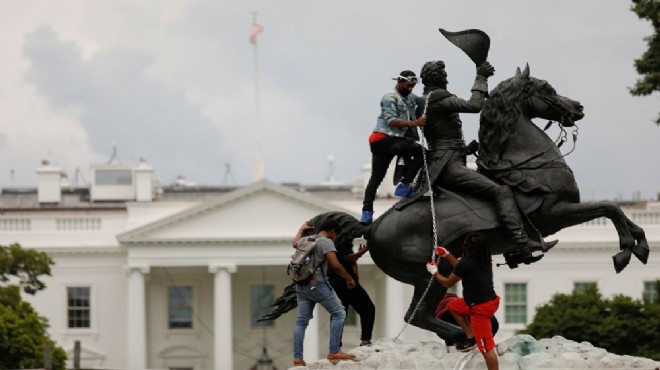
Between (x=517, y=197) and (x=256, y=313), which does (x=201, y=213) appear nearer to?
(x=256, y=313)

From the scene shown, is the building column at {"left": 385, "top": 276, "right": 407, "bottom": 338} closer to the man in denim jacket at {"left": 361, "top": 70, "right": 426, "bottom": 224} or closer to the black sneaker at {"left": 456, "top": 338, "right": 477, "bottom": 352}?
the man in denim jacket at {"left": 361, "top": 70, "right": 426, "bottom": 224}

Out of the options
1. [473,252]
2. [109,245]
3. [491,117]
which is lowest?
[473,252]

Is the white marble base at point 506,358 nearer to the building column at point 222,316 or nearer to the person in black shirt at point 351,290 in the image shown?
the person in black shirt at point 351,290

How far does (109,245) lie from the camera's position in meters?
70.4

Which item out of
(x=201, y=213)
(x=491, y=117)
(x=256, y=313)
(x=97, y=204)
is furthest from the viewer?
(x=97, y=204)

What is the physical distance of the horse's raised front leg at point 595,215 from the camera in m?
15.5

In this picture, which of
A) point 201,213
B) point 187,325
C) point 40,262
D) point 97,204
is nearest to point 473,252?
point 40,262

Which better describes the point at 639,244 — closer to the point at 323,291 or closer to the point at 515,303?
the point at 323,291

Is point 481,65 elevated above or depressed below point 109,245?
below

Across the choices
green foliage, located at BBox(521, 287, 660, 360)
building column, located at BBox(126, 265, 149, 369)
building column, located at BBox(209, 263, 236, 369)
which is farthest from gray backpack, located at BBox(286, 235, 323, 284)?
building column, located at BBox(126, 265, 149, 369)

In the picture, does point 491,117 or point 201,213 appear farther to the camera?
point 201,213

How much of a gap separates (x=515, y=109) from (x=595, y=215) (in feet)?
3.70

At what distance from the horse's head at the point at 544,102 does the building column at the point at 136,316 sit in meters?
53.2

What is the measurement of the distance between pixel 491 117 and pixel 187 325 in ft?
189
